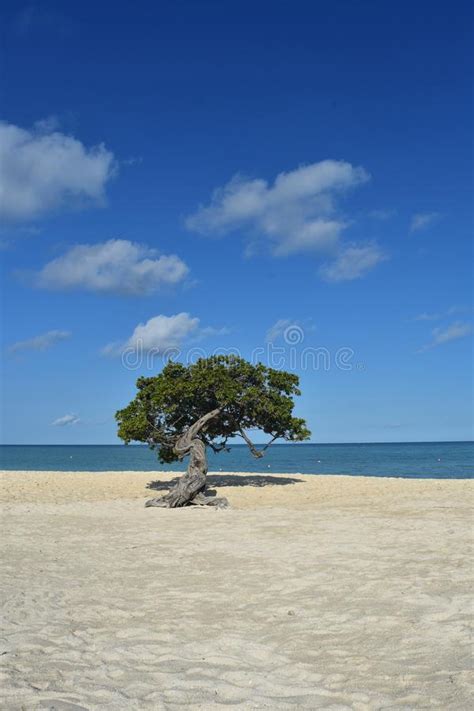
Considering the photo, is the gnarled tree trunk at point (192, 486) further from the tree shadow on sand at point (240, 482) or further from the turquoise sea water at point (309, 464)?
the turquoise sea water at point (309, 464)

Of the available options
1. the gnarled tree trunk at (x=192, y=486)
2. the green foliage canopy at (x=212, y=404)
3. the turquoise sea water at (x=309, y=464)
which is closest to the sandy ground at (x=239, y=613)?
the gnarled tree trunk at (x=192, y=486)

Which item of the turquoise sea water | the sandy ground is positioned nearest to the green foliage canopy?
the sandy ground

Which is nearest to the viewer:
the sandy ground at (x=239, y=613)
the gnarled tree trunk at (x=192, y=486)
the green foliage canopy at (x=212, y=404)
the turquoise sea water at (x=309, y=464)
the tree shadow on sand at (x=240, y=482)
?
the sandy ground at (x=239, y=613)

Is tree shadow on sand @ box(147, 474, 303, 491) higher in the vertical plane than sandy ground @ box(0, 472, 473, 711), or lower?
lower

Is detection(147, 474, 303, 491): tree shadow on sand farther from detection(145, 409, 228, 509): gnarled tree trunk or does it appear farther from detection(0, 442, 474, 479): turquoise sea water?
detection(0, 442, 474, 479): turquoise sea water

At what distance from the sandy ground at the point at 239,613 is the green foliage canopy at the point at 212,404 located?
7.42 meters

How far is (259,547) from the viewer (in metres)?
11.1

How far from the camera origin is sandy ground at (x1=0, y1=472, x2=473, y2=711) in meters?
4.74

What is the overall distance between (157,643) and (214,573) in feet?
10.6

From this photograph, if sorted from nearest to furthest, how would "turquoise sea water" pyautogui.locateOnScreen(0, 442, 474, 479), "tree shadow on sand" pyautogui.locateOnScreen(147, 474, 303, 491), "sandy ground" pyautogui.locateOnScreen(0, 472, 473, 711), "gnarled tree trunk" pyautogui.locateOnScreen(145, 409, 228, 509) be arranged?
"sandy ground" pyautogui.locateOnScreen(0, 472, 473, 711) → "gnarled tree trunk" pyautogui.locateOnScreen(145, 409, 228, 509) → "tree shadow on sand" pyautogui.locateOnScreen(147, 474, 303, 491) → "turquoise sea water" pyautogui.locateOnScreen(0, 442, 474, 479)

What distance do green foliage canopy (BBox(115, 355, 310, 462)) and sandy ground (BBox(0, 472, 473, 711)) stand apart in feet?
24.3

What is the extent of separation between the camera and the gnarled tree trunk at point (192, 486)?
60.2 feet

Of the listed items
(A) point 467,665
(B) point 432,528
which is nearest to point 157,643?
(A) point 467,665

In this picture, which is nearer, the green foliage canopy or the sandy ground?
the sandy ground
